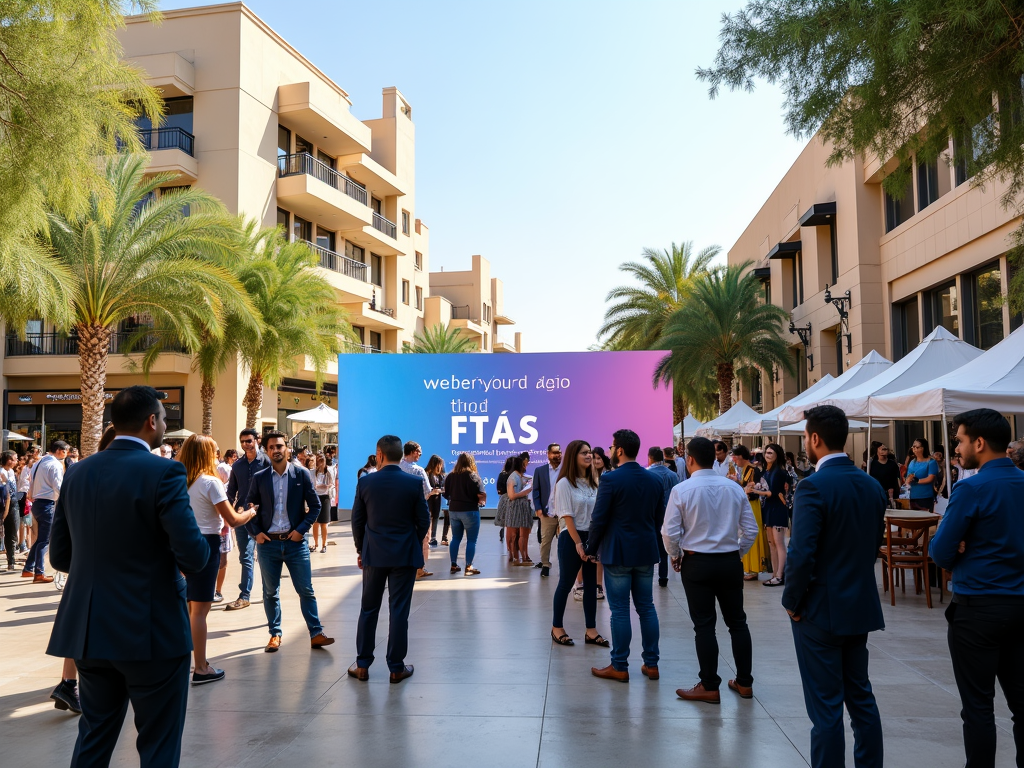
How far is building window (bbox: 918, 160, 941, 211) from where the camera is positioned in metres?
19.5

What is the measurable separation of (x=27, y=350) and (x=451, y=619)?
25.5 meters

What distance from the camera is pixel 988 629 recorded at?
392 cm

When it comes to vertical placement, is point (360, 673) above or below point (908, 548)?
below

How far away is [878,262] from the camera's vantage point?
23.0m

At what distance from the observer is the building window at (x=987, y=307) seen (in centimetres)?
1692

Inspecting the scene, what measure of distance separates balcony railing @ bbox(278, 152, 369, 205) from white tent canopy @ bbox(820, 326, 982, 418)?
22.6 meters

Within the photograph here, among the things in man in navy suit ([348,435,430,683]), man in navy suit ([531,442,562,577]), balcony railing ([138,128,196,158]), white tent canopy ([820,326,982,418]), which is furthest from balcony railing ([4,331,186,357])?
man in navy suit ([348,435,430,683])

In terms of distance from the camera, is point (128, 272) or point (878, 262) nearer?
point (128, 272)

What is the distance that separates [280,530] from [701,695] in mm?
3877

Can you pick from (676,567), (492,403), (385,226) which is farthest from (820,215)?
(676,567)

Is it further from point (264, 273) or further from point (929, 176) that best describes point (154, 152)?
point (929, 176)

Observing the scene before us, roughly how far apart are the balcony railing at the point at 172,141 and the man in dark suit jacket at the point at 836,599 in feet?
92.0

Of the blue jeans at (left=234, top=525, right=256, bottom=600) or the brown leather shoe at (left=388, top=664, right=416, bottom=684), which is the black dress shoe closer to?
the brown leather shoe at (left=388, top=664, right=416, bottom=684)

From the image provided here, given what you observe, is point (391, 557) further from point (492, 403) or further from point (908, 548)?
point (492, 403)
